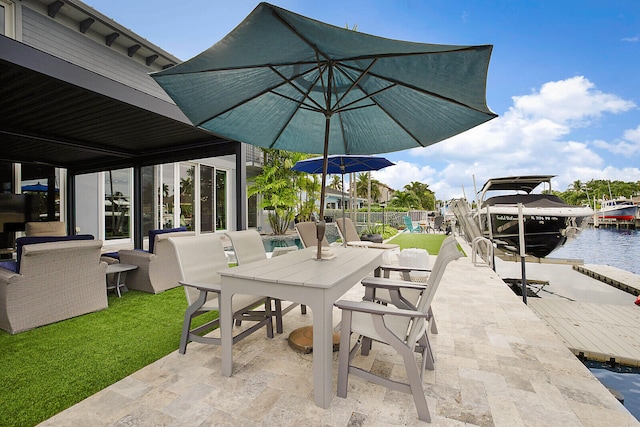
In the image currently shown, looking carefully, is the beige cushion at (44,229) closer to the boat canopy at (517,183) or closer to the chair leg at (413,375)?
the chair leg at (413,375)

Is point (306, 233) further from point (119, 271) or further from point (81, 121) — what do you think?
point (81, 121)

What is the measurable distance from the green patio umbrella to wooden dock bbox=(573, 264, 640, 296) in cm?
714

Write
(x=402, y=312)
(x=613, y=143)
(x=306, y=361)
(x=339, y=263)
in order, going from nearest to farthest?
(x=402, y=312), (x=306, y=361), (x=339, y=263), (x=613, y=143)

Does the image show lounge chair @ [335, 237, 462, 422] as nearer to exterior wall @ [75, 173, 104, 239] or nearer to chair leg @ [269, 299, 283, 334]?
chair leg @ [269, 299, 283, 334]

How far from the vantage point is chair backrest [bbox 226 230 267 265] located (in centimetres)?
316

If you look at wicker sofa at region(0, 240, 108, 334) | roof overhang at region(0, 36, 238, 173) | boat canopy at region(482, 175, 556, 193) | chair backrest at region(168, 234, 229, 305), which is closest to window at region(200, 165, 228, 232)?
roof overhang at region(0, 36, 238, 173)

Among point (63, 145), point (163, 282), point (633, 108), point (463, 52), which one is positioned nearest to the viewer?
point (463, 52)

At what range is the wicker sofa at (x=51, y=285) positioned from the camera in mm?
2945

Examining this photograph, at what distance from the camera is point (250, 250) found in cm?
338

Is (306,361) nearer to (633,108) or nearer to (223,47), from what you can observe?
(223,47)

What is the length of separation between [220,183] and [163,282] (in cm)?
796

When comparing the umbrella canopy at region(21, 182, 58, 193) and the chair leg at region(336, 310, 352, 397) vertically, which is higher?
the umbrella canopy at region(21, 182, 58, 193)

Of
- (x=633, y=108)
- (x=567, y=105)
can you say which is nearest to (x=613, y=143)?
(x=633, y=108)

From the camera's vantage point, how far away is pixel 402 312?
178 centimetres
